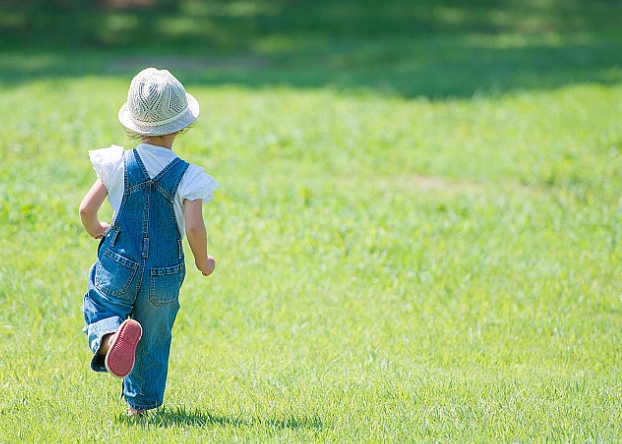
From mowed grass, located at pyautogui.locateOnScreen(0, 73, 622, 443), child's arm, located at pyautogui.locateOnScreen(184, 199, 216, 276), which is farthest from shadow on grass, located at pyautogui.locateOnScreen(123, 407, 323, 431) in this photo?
child's arm, located at pyautogui.locateOnScreen(184, 199, 216, 276)

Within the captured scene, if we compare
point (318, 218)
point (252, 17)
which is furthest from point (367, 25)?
point (318, 218)

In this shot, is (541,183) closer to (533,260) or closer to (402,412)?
(533,260)

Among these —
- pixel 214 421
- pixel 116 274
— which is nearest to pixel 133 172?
pixel 116 274

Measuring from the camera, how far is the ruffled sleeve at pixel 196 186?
376 centimetres

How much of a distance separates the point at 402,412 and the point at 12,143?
729 cm

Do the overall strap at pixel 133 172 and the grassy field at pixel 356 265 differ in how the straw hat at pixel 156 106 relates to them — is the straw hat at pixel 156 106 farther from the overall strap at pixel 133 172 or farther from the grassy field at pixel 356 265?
the grassy field at pixel 356 265

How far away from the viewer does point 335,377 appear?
463 cm

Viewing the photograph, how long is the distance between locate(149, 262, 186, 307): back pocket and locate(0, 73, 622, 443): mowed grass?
23.7 inches

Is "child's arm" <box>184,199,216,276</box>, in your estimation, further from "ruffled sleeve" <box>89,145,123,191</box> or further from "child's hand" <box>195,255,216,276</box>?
"ruffled sleeve" <box>89,145,123,191</box>

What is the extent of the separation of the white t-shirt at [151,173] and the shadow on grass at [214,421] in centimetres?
102

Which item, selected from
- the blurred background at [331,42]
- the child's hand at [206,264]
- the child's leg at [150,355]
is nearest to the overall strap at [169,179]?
the child's hand at [206,264]

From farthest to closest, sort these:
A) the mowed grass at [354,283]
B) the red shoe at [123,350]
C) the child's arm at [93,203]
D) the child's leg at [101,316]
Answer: the mowed grass at [354,283], the child's arm at [93,203], the child's leg at [101,316], the red shoe at [123,350]

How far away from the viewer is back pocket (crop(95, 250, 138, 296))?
12.5ft

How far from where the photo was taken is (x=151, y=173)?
3803mm
